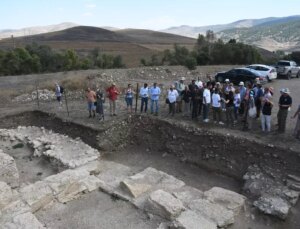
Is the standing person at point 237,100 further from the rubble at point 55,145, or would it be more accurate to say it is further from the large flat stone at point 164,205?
the rubble at point 55,145

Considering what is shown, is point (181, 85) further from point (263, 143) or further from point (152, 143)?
point (263, 143)

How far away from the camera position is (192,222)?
972 centimetres

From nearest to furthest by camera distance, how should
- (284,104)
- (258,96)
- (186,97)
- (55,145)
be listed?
(284,104)
(258,96)
(55,145)
(186,97)

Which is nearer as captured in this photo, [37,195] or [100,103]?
[37,195]

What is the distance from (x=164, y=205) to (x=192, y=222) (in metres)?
1.13

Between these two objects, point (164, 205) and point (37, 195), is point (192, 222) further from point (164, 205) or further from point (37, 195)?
point (37, 195)

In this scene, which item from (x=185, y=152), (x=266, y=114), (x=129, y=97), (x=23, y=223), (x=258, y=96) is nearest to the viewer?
(x=23, y=223)

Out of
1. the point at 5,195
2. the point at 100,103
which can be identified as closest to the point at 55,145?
the point at 100,103

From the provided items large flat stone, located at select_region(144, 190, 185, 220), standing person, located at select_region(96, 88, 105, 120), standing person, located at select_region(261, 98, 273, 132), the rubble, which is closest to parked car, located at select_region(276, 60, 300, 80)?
standing person, located at select_region(261, 98, 273, 132)

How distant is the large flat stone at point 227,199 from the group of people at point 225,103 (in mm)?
4528

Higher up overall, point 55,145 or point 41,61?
point 41,61

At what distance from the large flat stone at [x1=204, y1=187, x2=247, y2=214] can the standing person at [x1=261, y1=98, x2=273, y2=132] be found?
14.5 feet

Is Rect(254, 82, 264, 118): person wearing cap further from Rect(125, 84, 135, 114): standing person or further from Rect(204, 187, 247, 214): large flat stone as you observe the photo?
Rect(125, 84, 135, 114): standing person

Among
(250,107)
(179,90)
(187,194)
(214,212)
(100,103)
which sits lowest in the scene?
(187,194)
